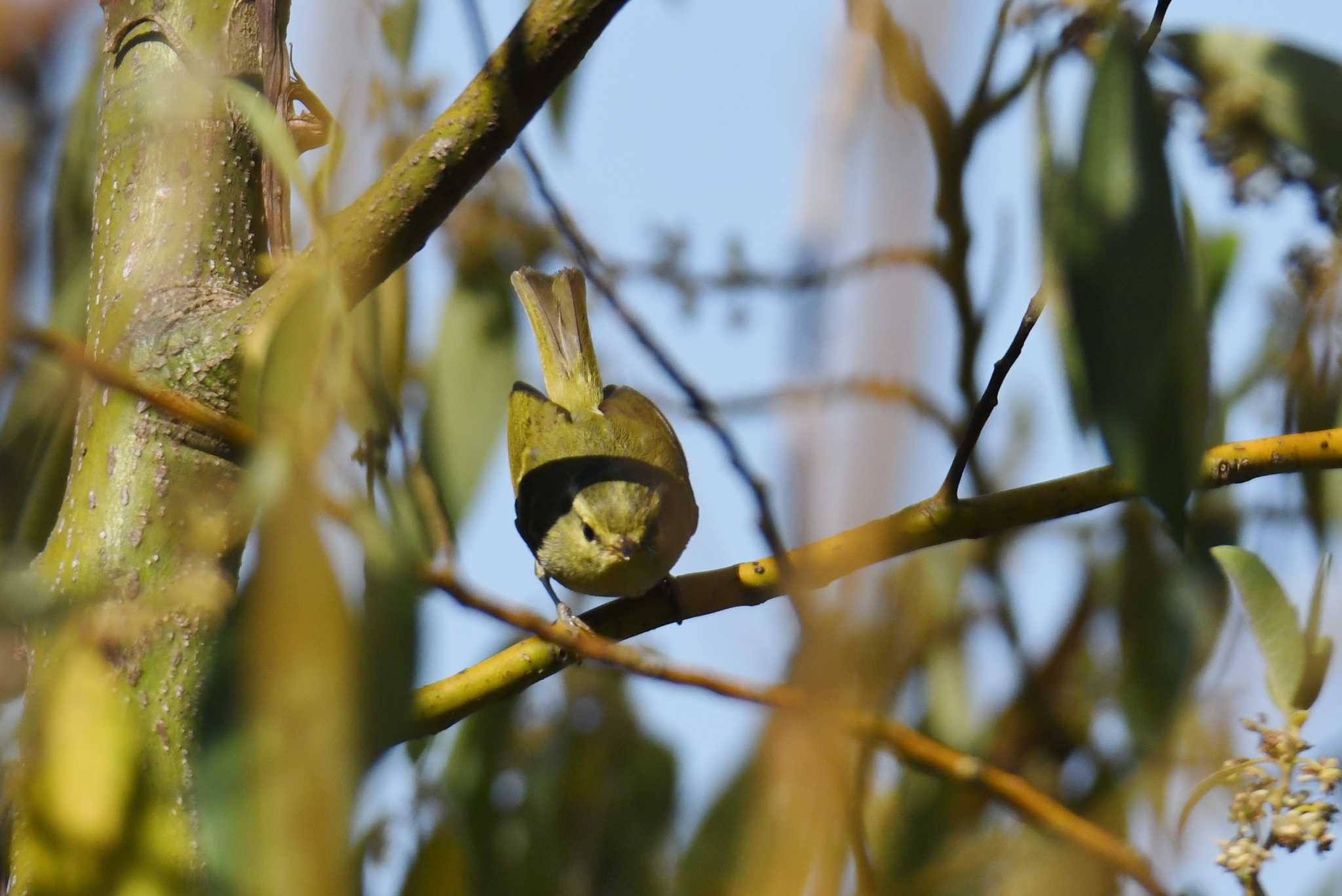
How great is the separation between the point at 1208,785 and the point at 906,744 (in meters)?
0.31

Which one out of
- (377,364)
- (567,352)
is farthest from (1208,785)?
(567,352)

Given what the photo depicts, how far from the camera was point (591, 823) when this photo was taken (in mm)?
2471

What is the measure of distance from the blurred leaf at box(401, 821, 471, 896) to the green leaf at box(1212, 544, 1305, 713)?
3.92 feet

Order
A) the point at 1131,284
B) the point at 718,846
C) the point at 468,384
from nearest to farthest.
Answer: the point at 1131,284 → the point at 718,846 → the point at 468,384

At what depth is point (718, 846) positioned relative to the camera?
1.58 meters

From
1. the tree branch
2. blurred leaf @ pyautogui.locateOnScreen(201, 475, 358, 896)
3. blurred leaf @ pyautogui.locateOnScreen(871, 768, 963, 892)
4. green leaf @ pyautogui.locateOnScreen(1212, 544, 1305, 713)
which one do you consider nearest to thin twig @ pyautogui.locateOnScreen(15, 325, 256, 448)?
the tree branch

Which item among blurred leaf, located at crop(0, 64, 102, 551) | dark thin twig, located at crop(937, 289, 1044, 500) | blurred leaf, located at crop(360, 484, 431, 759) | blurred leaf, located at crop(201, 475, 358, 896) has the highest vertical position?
blurred leaf, located at crop(0, 64, 102, 551)

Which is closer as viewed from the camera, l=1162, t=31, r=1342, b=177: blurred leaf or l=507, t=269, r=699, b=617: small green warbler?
l=1162, t=31, r=1342, b=177: blurred leaf

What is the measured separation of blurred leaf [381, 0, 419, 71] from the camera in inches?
74.3

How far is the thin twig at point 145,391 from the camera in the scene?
1029 mm

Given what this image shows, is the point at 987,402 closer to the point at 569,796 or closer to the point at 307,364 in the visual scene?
the point at 307,364

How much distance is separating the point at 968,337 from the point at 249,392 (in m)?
1.22

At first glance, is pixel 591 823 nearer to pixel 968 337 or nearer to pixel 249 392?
pixel 968 337

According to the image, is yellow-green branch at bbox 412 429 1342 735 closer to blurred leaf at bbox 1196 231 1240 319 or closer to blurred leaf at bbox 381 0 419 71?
blurred leaf at bbox 1196 231 1240 319
